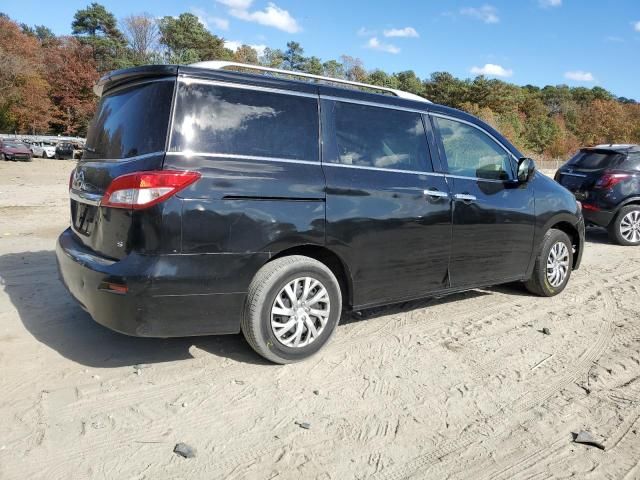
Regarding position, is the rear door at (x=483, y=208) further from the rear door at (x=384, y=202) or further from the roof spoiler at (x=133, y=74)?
the roof spoiler at (x=133, y=74)

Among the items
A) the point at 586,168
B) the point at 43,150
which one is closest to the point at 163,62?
the point at 43,150

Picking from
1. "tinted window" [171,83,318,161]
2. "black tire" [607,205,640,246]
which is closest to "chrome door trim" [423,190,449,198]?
"tinted window" [171,83,318,161]

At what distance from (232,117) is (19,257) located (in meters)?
4.44

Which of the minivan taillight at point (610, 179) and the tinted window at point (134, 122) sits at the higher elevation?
the minivan taillight at point (610, 179)

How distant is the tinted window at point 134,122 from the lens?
3348 millimetres

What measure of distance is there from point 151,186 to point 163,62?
51.7 m

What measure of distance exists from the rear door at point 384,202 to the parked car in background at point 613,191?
5942 mm

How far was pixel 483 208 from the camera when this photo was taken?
15.6 ft

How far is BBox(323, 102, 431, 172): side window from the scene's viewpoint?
13.1ft

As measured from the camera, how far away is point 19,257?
648 centimetres

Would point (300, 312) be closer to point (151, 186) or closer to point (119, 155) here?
point (151, 186)

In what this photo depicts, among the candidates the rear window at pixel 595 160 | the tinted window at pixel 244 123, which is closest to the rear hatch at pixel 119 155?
the tinted window at pixel 244 123

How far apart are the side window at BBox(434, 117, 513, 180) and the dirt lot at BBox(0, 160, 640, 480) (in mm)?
1359

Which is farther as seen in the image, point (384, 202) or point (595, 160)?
point (595, 160)
